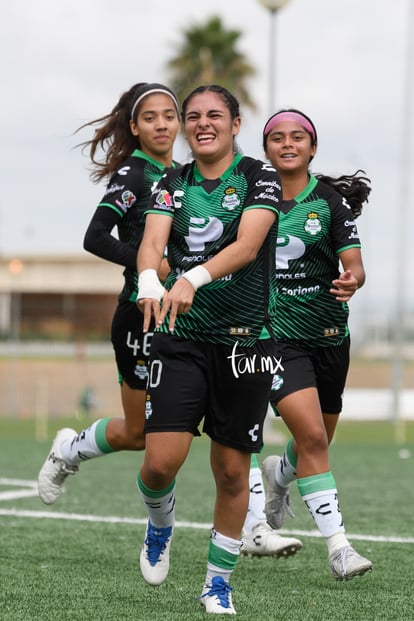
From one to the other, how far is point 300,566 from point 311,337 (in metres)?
1.26

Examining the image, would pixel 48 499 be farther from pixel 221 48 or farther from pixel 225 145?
pixel 221 48

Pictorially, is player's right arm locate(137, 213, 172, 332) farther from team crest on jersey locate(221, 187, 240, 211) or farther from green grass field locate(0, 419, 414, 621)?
green grass field locate(0, 419, 414, 621)

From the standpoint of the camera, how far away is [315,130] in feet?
20.3

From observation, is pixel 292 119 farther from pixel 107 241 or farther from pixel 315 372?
pixel 315 372

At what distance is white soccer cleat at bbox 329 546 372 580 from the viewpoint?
5371 mm

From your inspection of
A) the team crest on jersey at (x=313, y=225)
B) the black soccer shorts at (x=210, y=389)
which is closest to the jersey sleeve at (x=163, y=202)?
the black soccer shorts at (x=210, y=389)

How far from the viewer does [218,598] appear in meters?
4.88

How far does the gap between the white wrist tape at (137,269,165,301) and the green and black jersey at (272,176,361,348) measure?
4.67 feet

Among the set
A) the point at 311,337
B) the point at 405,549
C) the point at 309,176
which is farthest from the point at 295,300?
the point at 405,549

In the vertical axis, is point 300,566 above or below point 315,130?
below

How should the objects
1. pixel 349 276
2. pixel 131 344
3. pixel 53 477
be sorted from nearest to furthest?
pixel 349 276, pixel 131 344, pixel 53 477

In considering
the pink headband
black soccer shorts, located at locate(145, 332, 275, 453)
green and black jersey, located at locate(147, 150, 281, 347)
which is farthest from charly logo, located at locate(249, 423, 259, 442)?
the pink headband

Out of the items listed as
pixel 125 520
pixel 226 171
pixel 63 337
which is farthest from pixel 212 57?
pixel 226 171

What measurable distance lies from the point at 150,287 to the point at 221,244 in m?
0.46
